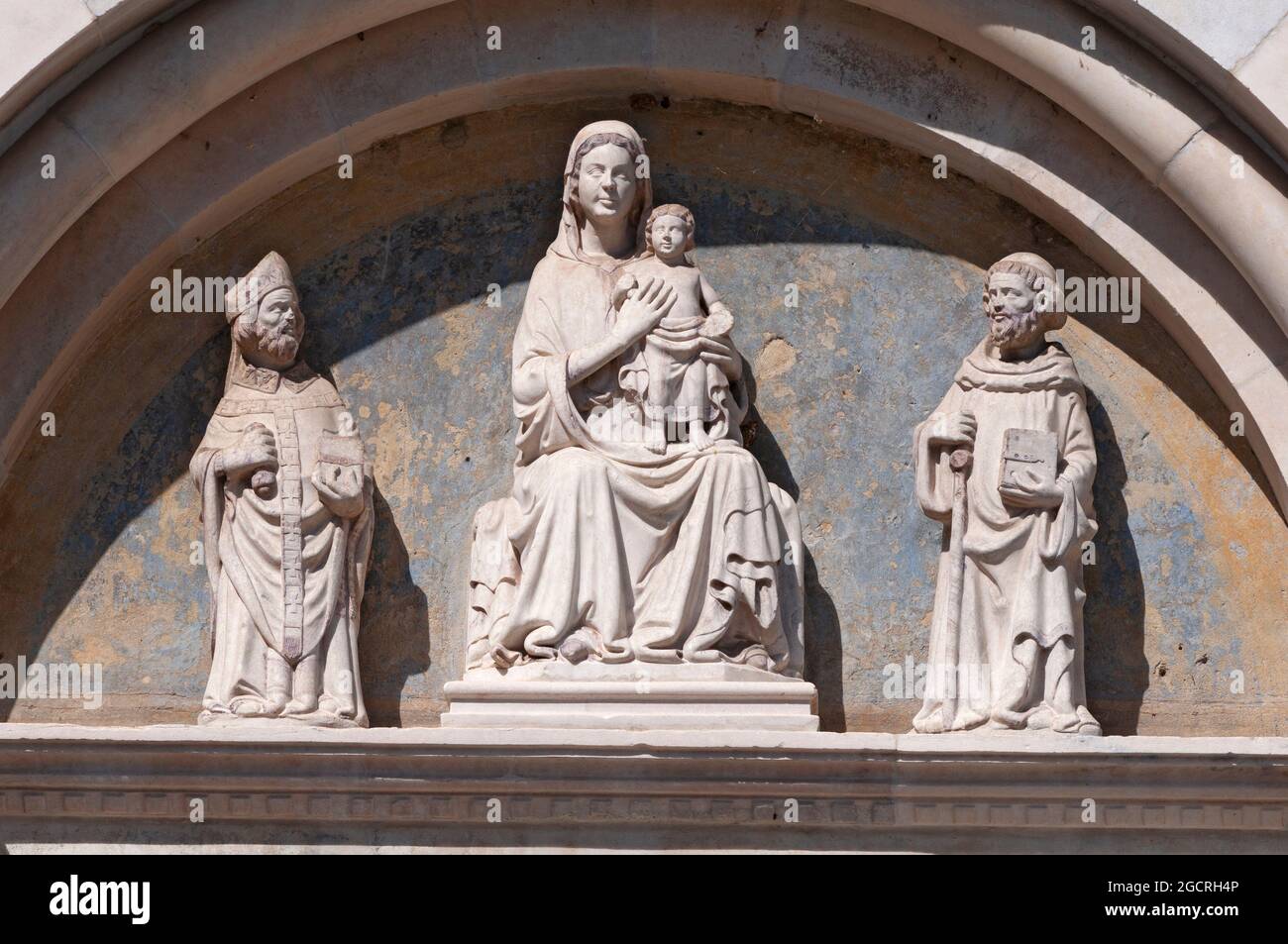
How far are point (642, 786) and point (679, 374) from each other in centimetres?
127

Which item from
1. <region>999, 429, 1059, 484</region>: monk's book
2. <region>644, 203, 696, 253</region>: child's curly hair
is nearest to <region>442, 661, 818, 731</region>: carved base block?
<region>999, 429, 1059, 484</region>: monk's book

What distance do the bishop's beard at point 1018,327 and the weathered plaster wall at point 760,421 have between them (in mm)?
321

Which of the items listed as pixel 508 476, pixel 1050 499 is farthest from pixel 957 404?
pixel 508 476

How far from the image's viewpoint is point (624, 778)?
8062mm

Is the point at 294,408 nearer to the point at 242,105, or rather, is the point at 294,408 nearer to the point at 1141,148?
the point at 242,105

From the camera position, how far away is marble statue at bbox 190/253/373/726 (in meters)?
8.37

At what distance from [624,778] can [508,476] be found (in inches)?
46.9

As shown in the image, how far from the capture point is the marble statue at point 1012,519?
324 inches

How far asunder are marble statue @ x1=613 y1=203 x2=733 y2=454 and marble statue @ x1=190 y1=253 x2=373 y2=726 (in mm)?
883

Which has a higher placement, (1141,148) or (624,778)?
(1141,148)

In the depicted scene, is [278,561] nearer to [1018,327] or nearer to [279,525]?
[279,525]
